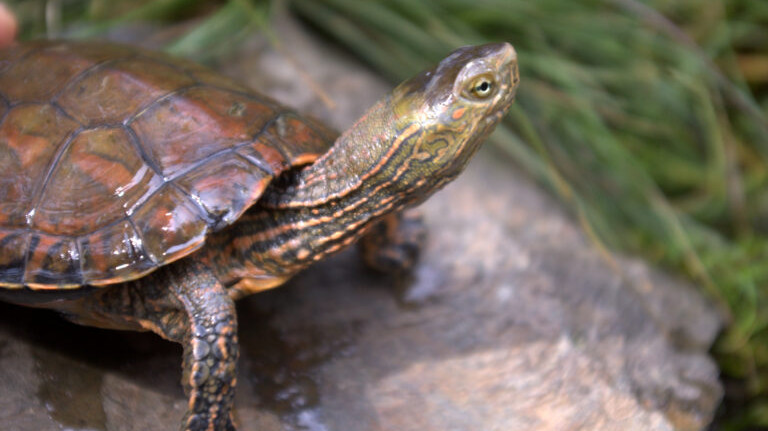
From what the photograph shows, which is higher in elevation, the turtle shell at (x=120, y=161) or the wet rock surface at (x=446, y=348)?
the turtle shell at (x=120, y=161)

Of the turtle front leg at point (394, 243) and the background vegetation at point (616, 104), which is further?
the background vegetation at point (616, 104)

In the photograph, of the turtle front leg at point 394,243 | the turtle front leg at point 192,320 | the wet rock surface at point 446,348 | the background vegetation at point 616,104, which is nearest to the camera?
the turtle front leg at point 192,320

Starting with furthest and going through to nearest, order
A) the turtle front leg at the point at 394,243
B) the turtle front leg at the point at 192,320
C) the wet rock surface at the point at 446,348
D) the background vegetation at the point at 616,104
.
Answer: the background vegetation at the point at 616,104, the turtle front leg at the point at 394,243, the wet rock surface at the point at 446,348, the turtle front leg at the point at 192,320

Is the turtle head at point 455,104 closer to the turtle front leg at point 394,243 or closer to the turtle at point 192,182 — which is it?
the turtle at point 192,182

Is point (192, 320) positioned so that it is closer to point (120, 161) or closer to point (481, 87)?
point (120, 161)

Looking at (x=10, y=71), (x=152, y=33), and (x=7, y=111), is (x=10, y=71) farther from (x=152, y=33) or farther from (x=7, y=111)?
(x=152, y=33)

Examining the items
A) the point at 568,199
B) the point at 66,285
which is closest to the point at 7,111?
the point at 66,285

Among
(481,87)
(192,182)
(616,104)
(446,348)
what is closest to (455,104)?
(481,87)


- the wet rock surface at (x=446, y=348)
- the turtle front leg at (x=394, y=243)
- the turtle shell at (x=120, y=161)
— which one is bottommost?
the wet rock surface at (x=446, y=348)

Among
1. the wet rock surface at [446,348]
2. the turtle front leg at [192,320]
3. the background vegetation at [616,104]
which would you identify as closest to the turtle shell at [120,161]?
the turtle front leg at [192,320]
